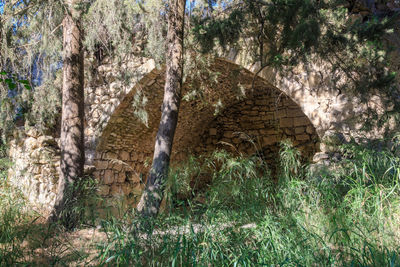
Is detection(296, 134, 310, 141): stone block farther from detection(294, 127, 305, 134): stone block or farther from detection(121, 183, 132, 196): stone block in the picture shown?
detection(121, 183, 132, 196): stone block

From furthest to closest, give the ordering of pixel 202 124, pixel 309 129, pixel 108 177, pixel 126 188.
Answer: pixel 202 124
pixel 309 129
pixel 126 188
pixel 108 177

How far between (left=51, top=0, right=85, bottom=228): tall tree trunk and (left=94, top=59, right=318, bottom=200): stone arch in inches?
35.5

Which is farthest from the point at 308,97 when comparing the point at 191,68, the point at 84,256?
the point at 84,256

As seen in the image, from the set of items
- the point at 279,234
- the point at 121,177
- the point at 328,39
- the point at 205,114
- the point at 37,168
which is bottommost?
the point at 279,234

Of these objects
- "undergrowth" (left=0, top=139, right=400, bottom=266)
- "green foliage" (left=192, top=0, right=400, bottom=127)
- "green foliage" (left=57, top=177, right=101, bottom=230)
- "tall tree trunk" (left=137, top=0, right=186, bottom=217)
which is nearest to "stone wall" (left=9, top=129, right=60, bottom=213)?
"green foliage" (left=57, top=177, right=101, bottom=230)

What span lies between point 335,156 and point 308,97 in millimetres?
939

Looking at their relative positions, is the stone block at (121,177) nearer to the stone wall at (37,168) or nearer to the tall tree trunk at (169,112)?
the stone wall at (37,168)

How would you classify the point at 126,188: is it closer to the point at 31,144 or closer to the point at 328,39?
the point at 31,144

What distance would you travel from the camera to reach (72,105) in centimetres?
426

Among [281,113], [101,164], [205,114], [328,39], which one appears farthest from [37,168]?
[281,113]

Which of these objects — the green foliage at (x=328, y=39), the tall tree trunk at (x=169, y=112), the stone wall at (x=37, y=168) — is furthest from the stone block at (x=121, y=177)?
the green foliage at (x=328, y=39)

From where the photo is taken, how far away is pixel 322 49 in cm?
365

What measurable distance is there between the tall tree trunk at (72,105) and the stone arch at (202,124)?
2.96ft

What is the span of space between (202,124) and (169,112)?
447cm
